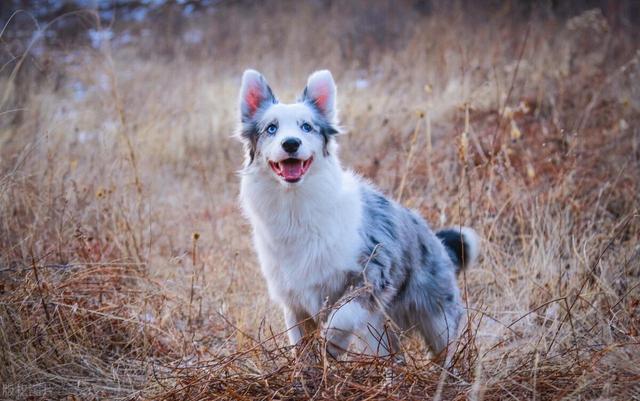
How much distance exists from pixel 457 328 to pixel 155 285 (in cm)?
196

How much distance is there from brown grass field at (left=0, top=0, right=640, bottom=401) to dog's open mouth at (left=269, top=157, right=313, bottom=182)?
0.67 metres

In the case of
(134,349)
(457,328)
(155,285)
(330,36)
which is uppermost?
(330,36)

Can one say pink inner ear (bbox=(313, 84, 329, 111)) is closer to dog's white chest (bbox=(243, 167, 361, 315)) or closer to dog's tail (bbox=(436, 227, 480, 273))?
dog's white chest (bbox=(243, 167, 361, 315))

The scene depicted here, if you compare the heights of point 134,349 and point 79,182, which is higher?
point 79,182

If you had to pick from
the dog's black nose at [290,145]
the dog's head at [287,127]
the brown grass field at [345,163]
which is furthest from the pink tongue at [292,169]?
the brown grass field at [345,163]

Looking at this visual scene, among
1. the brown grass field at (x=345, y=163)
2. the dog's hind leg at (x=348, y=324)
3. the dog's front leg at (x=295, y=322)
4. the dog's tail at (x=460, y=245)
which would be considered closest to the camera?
the brown grass field at (x=345, y=163)

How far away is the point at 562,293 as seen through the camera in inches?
139

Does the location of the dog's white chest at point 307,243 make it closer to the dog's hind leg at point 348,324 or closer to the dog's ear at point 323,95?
the dog's hind leg at point 348,324

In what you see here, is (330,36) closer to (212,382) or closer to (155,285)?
(155,285)

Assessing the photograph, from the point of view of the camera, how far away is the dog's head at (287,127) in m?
2.94

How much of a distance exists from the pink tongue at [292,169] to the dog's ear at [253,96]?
579 millimetres

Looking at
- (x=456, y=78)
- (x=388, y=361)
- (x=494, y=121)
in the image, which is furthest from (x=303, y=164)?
(x=456, y=78)

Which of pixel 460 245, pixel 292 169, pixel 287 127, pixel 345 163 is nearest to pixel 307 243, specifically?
pixel 292 169

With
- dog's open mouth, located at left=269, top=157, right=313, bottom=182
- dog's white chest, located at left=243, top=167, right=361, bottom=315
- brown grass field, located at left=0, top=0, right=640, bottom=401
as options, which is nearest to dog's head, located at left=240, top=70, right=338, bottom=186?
dog's open mouth, located at left=269, top=157, right=313, bottom=182
